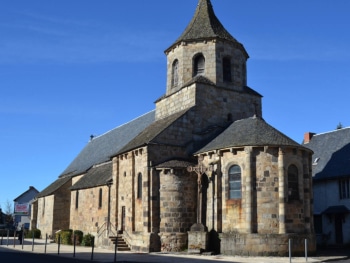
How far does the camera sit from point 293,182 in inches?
938

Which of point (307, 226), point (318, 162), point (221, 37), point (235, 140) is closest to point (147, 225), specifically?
point (235, 140)

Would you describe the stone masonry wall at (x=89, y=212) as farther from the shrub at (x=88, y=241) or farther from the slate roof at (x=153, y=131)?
the slate roof at (x=153, y=131)

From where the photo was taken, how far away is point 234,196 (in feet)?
78.3

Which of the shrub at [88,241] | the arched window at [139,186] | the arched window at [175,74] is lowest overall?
the shrub at [88,241]

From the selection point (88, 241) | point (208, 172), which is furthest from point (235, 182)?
point (88, 241)

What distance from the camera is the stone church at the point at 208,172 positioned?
23.1 meters

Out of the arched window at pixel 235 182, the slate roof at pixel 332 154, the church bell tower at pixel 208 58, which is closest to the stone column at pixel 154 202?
the arched window at pixel 235 182

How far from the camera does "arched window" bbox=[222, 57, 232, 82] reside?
30.1 m

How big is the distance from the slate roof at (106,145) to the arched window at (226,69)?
869cm

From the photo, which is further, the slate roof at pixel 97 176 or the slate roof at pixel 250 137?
the slate roof at pixel 97 176

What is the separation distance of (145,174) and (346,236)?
15.7 meters

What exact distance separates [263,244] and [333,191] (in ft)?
42.7

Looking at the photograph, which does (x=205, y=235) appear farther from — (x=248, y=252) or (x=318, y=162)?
(x=318, y=162)

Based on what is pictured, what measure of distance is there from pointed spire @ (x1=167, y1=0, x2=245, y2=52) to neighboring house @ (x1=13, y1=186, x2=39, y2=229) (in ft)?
170
